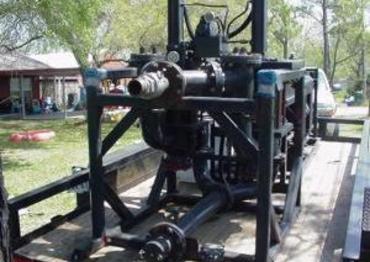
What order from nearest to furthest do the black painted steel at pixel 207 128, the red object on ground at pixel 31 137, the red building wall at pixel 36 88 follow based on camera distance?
the black painted steel at pixel 207 128, the red object on ground at pixel 31 137, the red building wall at pixel 36 88

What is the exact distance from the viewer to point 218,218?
4.12 m

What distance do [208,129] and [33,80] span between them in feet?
91.7

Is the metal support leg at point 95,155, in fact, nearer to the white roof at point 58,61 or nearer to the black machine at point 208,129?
the black machine at point 208,129

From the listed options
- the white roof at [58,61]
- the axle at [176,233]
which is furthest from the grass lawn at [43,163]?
the white roof at [58,61]

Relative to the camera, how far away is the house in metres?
26.7

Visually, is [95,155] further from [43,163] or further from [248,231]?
[43,163]

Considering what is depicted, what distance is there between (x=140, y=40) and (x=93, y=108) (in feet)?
64.2

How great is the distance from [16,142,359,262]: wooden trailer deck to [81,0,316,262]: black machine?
0.10m

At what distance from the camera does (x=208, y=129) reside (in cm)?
422

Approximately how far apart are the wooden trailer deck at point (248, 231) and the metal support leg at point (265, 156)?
1.04 ft

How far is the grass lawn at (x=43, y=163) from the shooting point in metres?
7.41

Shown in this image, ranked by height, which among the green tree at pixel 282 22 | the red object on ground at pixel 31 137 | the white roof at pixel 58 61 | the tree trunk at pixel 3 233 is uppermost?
the green tree at pixel 282 22

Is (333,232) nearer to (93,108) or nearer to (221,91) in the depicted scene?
(221,91)

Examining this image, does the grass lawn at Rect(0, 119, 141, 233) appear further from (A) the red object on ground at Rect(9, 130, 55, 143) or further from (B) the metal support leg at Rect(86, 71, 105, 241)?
(B) the metal support leg at Rect(86, 71, 105, 241)
